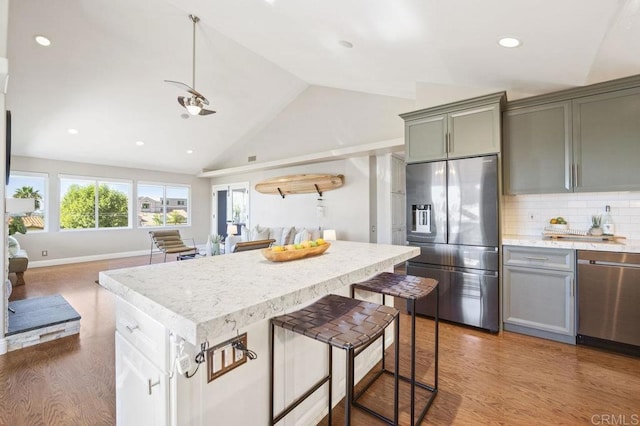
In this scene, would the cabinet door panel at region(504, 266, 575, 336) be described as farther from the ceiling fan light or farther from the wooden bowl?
the ceiling fan light

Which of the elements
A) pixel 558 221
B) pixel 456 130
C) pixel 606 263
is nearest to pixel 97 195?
pixel 456 130

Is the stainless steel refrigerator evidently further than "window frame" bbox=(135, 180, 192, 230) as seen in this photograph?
No

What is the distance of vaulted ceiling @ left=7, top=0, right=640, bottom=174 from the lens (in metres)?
2.09

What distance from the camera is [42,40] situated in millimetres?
3744

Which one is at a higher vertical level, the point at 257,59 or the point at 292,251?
the point at 257,59

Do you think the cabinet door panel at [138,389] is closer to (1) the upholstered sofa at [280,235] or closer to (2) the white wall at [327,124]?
(1) the upholstered sofa at [280,235]

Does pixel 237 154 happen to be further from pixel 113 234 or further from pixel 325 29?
pixel 325 29

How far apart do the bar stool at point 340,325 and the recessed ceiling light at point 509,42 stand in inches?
87.1

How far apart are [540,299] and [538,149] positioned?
1503 millimetres

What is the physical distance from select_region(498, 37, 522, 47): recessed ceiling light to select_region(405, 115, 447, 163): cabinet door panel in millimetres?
986

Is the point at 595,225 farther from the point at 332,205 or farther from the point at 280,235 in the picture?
the point at 280,235

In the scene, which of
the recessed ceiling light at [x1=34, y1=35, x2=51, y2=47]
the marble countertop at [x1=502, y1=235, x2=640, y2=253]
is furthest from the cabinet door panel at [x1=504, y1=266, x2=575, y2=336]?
the recessed ceiling light at [x1=34, y1=35, x2=51, y2=47]

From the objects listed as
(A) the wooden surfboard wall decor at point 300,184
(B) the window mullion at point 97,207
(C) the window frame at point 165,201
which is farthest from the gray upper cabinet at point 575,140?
(B) the window mullion at point 97,207

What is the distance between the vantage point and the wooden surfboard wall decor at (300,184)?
5.92 m
